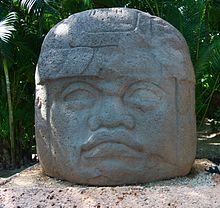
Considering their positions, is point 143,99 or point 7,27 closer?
point 143,99

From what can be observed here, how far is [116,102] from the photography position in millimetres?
3818

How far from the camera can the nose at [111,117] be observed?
376 cm

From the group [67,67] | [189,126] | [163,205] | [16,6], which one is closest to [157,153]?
[189,126]

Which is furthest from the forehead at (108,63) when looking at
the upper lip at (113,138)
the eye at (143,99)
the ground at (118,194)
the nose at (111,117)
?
the ground at (118,194)

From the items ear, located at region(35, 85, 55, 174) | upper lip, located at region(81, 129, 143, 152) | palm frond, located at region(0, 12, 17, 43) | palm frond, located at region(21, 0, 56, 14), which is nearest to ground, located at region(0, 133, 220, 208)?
ear, located at region(35, 85, 55, 174)

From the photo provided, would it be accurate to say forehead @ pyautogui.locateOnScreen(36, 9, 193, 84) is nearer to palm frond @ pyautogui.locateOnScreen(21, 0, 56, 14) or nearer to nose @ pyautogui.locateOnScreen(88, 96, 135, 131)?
nose @ pyautogui.locateOnScreen(88, 96, 135, 131)

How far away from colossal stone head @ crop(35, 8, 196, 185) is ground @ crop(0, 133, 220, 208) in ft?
0.60

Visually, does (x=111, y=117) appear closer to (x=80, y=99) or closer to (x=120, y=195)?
(x=80, y=99)

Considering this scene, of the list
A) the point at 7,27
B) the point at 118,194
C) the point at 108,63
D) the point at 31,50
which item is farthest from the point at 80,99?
the point at 31,50

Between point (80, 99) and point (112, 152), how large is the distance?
528mm

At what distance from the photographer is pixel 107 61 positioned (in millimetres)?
3830

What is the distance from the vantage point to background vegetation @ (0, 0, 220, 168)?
619 centimetres

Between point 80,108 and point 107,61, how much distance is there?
1.50ft

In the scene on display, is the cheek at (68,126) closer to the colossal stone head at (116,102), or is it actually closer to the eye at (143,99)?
the colossal stone head at (116,102)
